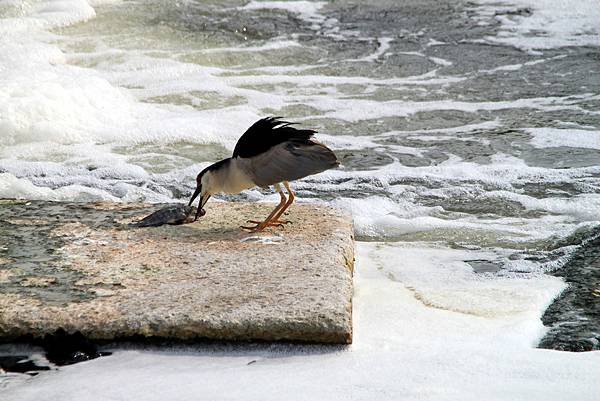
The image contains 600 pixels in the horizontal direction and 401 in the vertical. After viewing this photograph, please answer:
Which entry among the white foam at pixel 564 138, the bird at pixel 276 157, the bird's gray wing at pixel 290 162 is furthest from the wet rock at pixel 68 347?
the white foam at pixel 564 138

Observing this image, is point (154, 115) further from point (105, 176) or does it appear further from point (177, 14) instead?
point (177, 14)

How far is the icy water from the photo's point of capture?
3250mm

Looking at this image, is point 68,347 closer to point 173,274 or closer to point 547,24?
point 173,274

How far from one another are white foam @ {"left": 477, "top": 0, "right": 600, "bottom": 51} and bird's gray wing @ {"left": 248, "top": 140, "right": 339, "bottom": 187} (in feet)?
22.0

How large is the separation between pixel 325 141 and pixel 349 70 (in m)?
2.51

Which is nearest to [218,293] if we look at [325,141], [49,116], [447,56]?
[325,141]

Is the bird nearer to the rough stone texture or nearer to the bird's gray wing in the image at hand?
the bird's gray wing

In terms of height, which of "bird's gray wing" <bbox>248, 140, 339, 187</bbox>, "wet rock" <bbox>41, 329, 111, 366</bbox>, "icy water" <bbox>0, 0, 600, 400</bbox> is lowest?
"icy water" <bbox>0, 0, 600, 400</bbox>

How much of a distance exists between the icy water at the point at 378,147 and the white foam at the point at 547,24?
46 millimetres

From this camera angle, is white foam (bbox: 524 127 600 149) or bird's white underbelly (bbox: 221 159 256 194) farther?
white foam (bbox: 524 127 600 149)

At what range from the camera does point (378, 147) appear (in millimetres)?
7496

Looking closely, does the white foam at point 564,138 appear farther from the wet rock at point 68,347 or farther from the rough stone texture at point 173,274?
the wet rock at point 68,347

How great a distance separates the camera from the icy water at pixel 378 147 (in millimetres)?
3250

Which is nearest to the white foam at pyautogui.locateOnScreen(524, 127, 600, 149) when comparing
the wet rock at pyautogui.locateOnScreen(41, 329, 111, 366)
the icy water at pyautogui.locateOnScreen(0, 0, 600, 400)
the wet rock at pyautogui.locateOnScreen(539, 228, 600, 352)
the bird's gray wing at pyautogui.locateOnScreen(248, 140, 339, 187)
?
the icy water at pyautogui.locateOnScreen(0, 0, 600, 400)
